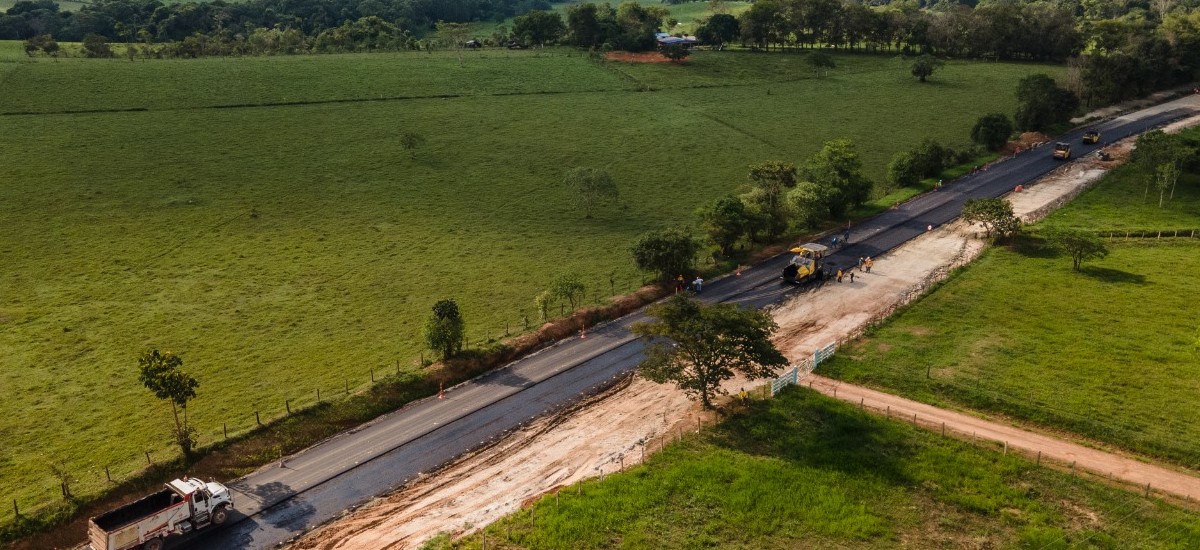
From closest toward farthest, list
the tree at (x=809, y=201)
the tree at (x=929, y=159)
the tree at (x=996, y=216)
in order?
the tree at (x=996, y=216) → the tree at (x=809, y=201) → the tree at (x=929, y=159)

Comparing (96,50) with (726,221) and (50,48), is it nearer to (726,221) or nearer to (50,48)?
(50,48)

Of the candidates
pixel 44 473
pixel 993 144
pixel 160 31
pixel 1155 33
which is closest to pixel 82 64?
pixel 160 31

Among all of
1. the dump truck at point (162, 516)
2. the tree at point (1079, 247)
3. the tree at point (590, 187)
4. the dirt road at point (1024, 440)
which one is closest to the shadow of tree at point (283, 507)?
the dump truck at point (162, 516)

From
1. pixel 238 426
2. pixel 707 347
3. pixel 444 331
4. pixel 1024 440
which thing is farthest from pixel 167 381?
pixel 1024 440

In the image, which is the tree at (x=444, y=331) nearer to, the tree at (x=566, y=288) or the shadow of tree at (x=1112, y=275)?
the tree at (x=566, y=288)

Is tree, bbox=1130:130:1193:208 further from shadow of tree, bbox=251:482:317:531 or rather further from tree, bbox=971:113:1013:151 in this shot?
shadow of tree, bbox=251:482:317:531

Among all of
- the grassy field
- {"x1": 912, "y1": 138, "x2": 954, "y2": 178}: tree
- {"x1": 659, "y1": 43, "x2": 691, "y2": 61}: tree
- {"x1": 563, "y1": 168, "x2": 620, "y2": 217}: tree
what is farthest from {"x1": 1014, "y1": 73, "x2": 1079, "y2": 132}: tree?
the grassy field
